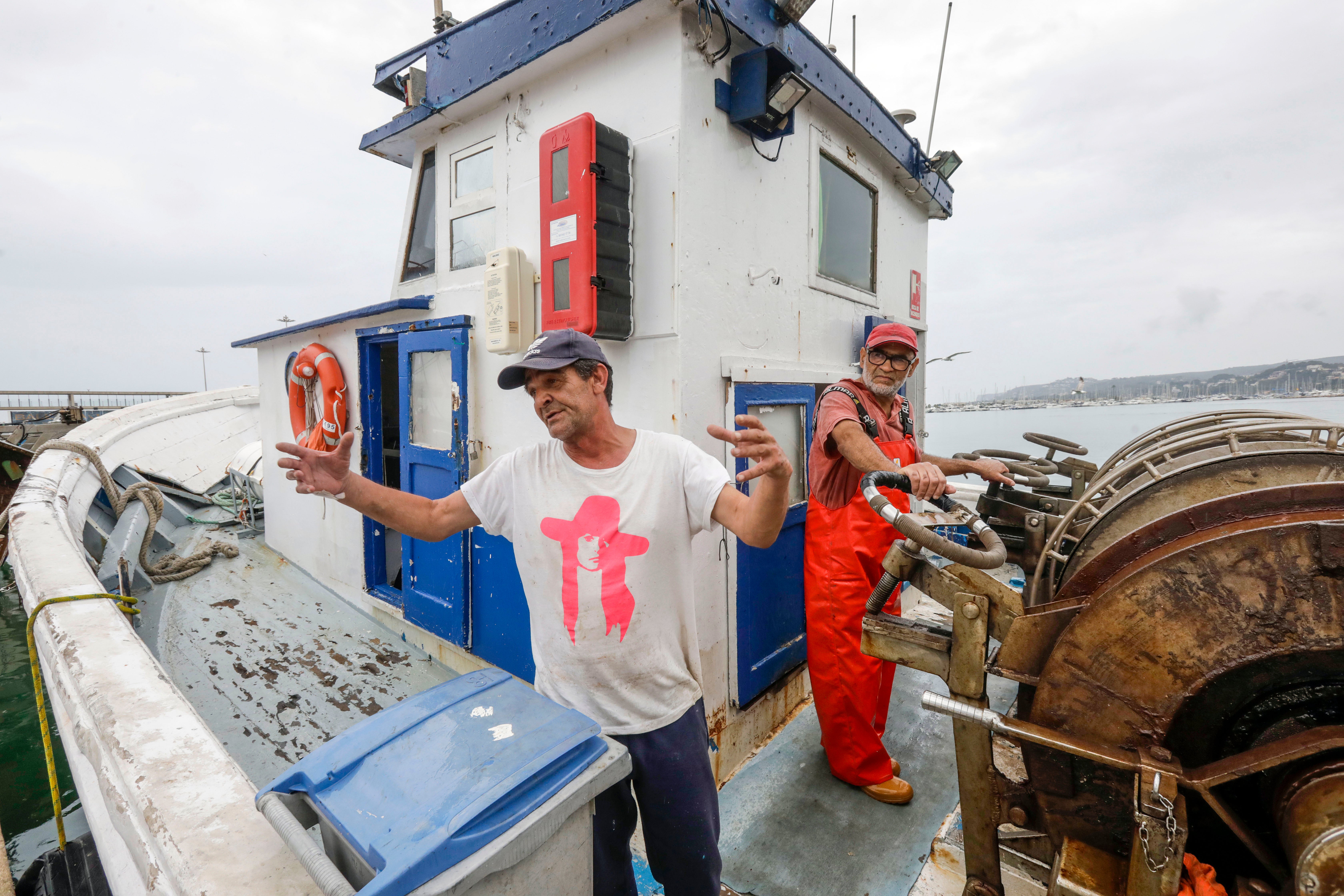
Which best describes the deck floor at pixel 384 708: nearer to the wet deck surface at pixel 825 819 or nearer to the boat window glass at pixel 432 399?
the wet deck surface at pixel 825 819

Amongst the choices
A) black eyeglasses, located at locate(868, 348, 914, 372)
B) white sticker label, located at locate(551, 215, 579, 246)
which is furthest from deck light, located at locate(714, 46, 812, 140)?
black eyeglasses, located at locate(868, 348, 914, 372)

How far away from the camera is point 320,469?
5.69 feet

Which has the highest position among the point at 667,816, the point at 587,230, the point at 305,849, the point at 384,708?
the point at 587,230

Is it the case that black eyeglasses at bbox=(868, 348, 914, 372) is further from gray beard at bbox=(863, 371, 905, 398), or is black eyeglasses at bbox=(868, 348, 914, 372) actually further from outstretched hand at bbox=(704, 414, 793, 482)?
outstretched hand at bbox=(704, 414, 793, 482)

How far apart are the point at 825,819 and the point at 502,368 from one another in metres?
2.74

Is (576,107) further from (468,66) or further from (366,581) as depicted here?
(366,581)

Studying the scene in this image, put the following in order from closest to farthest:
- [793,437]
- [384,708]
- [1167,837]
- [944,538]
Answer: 1. [1167,837]
2. [944,538]
3. [793,437]
4. [384,708]

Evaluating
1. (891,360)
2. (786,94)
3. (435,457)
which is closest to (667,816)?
(891,360)

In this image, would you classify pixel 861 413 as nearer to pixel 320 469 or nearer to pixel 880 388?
pixel 880 388

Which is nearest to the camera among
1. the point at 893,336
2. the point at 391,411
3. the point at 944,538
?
the point at 944,538

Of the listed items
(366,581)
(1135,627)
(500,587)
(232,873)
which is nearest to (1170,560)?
(1135,627)

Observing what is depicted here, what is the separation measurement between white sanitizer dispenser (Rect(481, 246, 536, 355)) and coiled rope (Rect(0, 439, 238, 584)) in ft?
14.1

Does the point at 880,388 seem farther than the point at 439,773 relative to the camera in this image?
Yes

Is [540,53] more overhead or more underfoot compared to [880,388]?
more overhead
